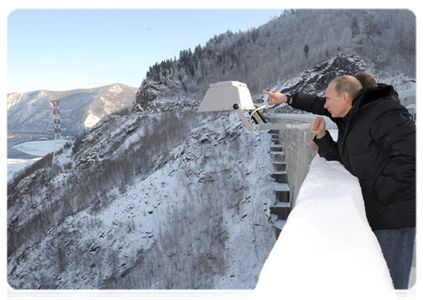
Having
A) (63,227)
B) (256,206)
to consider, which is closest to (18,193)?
(63,227)

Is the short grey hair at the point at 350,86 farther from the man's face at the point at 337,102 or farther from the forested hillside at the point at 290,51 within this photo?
the forested hillside at the point at 290,51

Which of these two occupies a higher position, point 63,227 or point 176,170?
point 176,170

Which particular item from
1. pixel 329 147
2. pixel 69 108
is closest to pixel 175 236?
pixel 329 147

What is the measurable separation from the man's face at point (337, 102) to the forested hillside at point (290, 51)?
39745 millimetres

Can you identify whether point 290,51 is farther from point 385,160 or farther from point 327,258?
point 327,258

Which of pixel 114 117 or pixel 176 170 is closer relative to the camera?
pixel 176 170

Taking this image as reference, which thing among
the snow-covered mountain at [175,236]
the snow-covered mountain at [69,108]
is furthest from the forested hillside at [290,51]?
the snow-covered mountain at [69,108]

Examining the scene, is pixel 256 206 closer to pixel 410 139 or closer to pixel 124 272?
pixel 124 272

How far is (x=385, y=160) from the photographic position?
4.82 ft

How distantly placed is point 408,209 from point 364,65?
132 ft

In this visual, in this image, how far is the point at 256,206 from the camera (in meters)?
10.4

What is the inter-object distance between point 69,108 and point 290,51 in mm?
139705

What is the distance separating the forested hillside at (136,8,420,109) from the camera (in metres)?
38.6

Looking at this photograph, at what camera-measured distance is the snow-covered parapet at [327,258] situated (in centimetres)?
75
